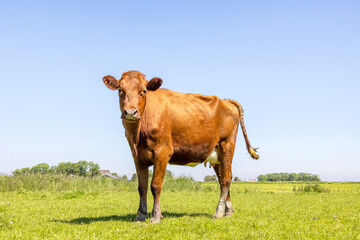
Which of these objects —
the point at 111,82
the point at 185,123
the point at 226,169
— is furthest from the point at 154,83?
the point at 226,169

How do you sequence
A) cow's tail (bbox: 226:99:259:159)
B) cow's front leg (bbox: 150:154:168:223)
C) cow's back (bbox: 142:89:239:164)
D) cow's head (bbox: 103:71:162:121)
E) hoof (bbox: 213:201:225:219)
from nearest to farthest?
cow's head (bbox: 103:71:162:121) < cow's front leg (bbox: 150:154:168:223) < cow's back (bbox: 142:89:239:164) < hoof (bbox: 213:201:225:219) < cow's tail (bbox: 226:99:259:159)

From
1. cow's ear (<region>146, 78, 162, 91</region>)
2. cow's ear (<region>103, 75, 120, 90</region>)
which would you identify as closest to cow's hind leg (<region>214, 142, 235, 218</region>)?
cow's ear (<region>146, 78, 162, 91</region>)

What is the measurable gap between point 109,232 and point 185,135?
2950mm

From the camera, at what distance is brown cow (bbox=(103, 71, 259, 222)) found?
7832 millimetres

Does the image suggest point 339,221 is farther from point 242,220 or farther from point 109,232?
point 109,232

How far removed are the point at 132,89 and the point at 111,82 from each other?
1.88 ft

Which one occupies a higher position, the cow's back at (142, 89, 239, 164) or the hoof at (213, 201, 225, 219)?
the cow's back at (142, 89, 239, 164)

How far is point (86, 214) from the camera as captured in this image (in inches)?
383

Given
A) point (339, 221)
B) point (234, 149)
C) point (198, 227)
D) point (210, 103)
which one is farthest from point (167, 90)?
point (339, 221)

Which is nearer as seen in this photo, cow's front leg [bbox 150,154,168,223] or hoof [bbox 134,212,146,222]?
cow's front leg [bbox 150,154,168,223]

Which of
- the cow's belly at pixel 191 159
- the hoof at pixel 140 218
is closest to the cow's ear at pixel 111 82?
the cow's belly at pixel 191 159

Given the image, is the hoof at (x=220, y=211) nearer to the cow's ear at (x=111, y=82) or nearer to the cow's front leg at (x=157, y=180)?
the cow's front leg at (x=157, y=180)

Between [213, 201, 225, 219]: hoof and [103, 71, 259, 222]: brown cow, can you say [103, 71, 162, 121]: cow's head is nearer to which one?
[103, 71, 259, 222]: brown cow

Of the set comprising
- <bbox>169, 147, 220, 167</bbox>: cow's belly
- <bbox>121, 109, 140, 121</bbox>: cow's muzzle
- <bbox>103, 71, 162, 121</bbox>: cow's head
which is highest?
<bbox>103, 71, 162, 121</bbox>: cow's head
